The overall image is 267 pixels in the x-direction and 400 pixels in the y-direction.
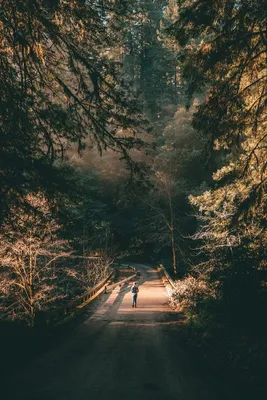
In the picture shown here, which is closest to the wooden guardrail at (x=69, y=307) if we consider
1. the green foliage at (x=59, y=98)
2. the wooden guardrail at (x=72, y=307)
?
the wooden guardrail at (x=72, y=307)

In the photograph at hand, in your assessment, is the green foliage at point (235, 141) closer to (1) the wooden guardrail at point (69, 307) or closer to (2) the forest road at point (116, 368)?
(2) the forest road at point (116, 368)

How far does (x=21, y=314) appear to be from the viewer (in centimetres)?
1658

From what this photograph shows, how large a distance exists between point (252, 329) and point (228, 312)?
1.09 metres

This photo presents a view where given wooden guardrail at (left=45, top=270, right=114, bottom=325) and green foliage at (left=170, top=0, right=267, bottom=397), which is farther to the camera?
wooden guardrail at (left=45, top=270, right=114, bottom=325)

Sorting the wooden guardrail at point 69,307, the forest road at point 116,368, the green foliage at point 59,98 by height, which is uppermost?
the green foliage at point 59,98

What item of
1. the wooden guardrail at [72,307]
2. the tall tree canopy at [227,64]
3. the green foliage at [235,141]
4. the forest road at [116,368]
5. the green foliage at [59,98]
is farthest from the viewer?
the wooden guardrail at [72,307]

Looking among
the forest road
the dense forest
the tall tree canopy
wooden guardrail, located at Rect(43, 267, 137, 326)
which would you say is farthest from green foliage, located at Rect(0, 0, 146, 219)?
wooden guardrail, located at Rect(43, 267, 137, 326)

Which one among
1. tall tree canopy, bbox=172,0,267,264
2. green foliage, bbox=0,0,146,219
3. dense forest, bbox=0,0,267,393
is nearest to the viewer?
green foliage, bbox=0,0,146,219

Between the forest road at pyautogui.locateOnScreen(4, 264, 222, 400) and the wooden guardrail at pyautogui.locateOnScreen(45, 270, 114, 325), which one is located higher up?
the wooden guardrail at pyautogui.locateOnScreen(45, 270, 114, 325)

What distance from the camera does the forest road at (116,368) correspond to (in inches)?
339

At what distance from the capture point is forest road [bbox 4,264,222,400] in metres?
8.60

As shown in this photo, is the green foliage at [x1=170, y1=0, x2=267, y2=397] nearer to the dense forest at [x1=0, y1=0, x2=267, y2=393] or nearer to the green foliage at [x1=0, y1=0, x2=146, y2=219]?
the dense forest at [x1=0, y1=0, x2=267, y2=393]

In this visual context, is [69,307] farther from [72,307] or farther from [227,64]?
[227,64]

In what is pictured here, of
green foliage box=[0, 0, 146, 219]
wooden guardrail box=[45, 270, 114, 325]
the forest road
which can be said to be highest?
green foliage box=[0, 0, 146, 219]
